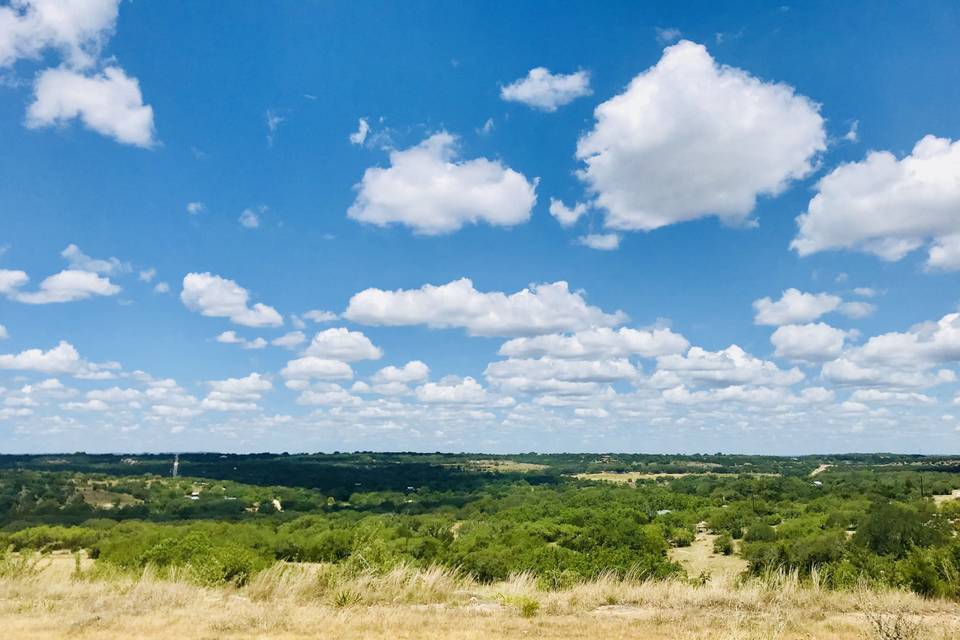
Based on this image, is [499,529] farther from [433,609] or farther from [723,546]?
[433,609]

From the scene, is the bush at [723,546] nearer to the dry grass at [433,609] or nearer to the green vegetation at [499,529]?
the green vegetation at [499,529]

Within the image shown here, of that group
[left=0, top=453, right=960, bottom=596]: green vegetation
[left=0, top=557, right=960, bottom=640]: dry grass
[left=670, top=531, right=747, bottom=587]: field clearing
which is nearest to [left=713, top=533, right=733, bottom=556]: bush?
[left=0, top=453, right=960, bottom=596]: green vegetation

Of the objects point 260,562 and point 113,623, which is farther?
point 260,562

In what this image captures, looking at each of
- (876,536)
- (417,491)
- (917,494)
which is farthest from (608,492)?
(876,536)

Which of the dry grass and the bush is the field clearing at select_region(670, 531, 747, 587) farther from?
the dry grass

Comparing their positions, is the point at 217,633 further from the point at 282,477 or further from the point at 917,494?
the point at 282,477

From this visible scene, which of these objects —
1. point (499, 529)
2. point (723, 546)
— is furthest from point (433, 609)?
point (723, 546)

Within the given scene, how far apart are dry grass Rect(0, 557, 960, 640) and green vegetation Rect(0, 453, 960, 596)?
103cm

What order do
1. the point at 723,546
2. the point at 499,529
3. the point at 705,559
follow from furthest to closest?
the point at 499,529, the point at 723,546, the point at 705,559

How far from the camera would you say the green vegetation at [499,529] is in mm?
20805

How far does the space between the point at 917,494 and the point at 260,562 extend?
93.1 metres

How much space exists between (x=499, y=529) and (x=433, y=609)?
4932 centimetres

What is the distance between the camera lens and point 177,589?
1432 cm

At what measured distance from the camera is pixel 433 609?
43.4ft
